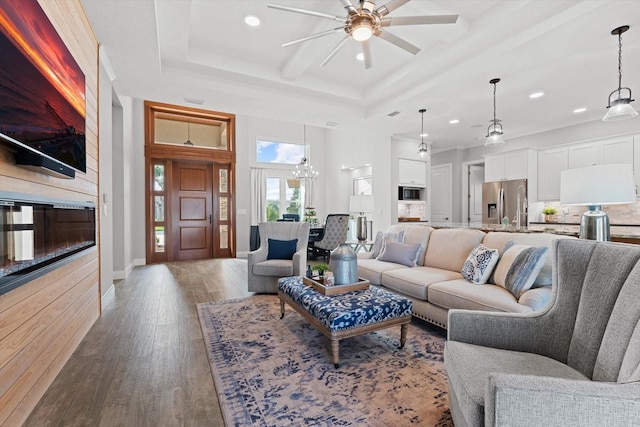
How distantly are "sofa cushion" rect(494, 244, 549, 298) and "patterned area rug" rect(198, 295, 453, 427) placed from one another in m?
0.73

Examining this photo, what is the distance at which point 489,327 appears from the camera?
1.52 meters

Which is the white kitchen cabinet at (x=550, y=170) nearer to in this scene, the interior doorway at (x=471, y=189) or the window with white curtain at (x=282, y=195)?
the interior doorway at (x=471, y=189)

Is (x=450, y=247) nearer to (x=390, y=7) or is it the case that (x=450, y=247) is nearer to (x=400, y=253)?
(x=400, y=253)

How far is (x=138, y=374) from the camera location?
2.03 meters

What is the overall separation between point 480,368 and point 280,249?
3.11 metres

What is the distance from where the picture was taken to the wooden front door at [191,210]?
656 cm

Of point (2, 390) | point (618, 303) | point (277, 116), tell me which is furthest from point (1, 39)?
point (277, 116)

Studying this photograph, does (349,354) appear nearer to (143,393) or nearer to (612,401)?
(143,393)

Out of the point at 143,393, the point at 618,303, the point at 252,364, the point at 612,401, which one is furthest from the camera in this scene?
the point at 252,364

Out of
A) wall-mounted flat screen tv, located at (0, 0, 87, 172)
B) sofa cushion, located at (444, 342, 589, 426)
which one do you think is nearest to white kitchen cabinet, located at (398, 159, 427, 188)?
sofa cushion, located at (444, 342, 589, 426)

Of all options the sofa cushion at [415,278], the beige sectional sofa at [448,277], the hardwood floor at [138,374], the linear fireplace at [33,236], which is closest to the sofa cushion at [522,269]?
the beige sectional sofa at [448,277]

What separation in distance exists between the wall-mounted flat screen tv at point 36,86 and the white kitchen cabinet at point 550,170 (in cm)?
731

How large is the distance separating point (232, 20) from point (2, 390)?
3432 mm

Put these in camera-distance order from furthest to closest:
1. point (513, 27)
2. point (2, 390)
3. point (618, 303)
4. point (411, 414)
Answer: point (513, 27)
point (411, 414)
point (2, 390)
point (618, 303)
